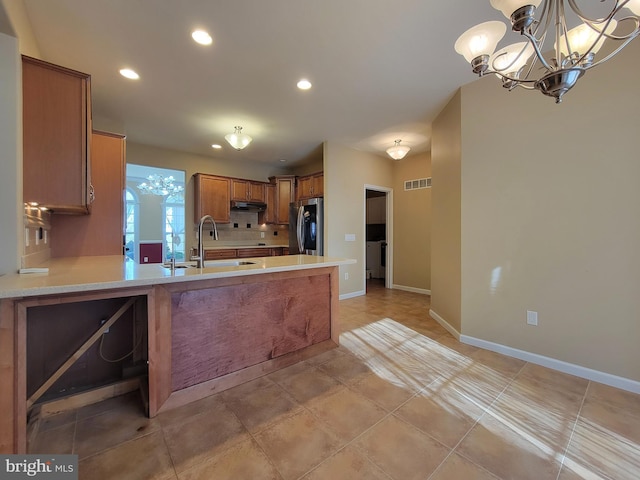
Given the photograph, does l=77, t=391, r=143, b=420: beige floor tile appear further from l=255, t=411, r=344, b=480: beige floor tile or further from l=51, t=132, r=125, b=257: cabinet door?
l=51, t=132, r=125, b=257: cabinet door

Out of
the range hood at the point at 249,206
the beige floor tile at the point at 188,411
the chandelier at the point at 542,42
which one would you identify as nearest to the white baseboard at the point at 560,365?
the chandelier at the point at 542,42

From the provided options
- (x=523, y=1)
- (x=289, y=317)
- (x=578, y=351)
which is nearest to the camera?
(x=523, y=1)

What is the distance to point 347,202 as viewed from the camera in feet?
15.9

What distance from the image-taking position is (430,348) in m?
2.76

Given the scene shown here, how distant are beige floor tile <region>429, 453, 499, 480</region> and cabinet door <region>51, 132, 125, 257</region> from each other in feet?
12.3

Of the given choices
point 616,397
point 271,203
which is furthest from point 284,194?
point 616,397

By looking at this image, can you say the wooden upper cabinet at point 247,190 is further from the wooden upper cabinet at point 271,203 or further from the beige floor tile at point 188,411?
the beige floor tile at point 188,411

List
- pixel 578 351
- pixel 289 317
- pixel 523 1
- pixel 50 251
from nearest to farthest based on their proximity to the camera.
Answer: pixel 523 1 → pixel 578 351 → pixel 289 317 → pixel 50 251

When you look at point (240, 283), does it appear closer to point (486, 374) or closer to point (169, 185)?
point (486, 374)

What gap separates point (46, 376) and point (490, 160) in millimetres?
4065

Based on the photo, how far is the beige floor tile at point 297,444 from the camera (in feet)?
4.43

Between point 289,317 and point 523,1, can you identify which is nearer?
point 523,1

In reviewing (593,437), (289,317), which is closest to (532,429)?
(593,437)

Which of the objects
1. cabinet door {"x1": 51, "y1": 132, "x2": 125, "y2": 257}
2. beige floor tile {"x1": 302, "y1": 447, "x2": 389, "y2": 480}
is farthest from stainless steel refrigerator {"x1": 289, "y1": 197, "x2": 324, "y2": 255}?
beige floor tile {"x1": 302, "y1": 447, "x2": 389, "y2": 480}
